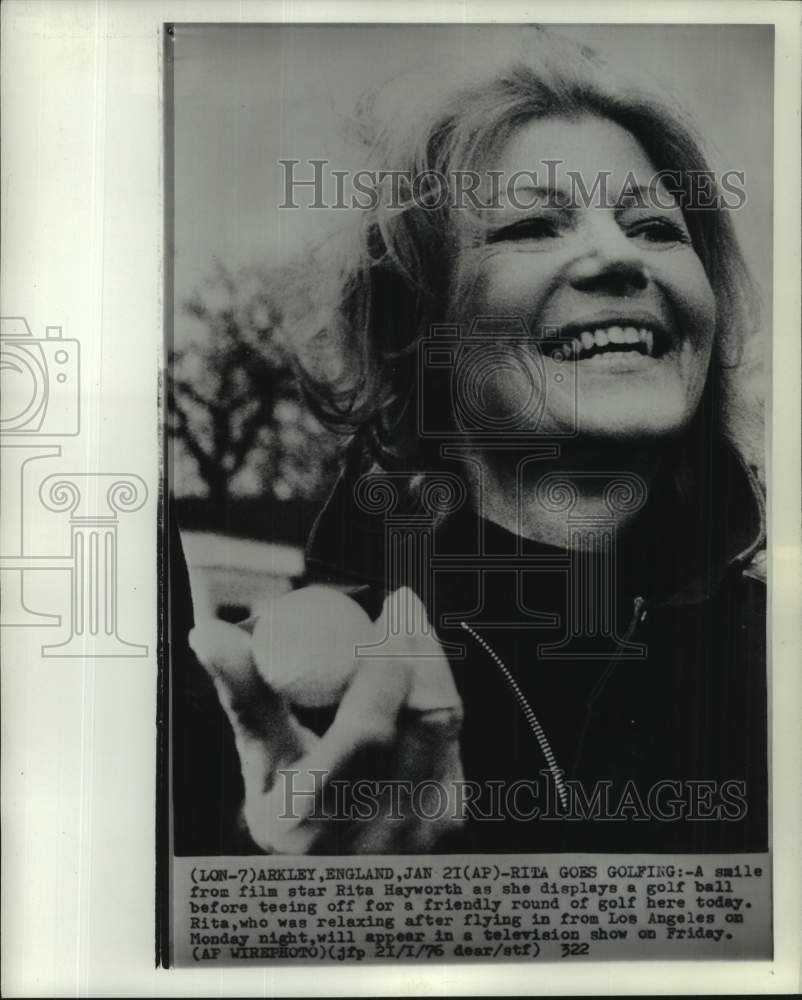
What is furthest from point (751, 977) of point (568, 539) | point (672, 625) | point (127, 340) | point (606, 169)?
point (127, 340)

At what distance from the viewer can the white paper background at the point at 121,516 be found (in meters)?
1.44

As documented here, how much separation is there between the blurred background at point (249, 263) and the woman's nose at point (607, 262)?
14.1 inches

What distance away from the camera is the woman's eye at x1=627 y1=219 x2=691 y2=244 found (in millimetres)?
1453

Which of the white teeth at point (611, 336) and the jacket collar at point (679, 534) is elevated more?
the white teeth at point (611, 336)

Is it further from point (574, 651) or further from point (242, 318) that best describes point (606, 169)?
point (574, 651)

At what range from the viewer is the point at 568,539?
4.76 feet

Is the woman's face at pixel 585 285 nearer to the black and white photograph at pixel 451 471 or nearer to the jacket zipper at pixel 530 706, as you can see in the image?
the black and white photograph at pixel 451 471

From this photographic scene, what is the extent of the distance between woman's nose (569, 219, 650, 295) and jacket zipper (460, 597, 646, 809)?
589 mm

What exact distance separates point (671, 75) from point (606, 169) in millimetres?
210

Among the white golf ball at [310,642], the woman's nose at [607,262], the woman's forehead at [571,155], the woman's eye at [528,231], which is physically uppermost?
the woman's forehead at [571,155]

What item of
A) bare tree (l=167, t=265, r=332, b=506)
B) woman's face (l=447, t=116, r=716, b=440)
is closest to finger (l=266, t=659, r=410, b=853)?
bare tree (l=167, t=265, r=332, b=506)

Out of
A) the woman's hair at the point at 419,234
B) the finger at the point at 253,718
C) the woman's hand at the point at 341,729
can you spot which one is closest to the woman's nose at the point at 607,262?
the woman's hair at the point at 419,234

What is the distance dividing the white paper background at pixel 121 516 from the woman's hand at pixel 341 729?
20 centimetres

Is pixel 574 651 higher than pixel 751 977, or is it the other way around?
pixel 574 651
